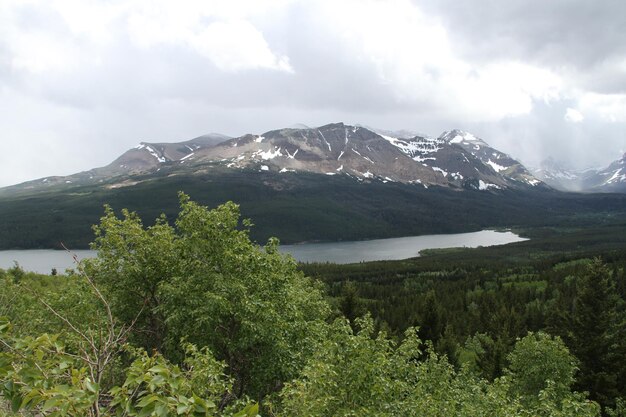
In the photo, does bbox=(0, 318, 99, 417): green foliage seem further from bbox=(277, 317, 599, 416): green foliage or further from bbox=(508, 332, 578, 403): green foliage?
bbox=(508, 332, 578, 403): green foliage

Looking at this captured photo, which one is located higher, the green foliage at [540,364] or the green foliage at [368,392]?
the green foliage at [368,392]

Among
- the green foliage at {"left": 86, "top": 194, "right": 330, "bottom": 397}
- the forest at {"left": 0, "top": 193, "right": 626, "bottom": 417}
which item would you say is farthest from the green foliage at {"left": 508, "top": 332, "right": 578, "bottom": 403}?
the green foliage at {"left": 86, "top": 194, "right": 330, "bottom": 397}

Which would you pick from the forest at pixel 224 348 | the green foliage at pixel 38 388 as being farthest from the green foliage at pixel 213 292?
the green foliage at pixel 38 388

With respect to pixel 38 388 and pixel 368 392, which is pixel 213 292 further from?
pixel 38 388

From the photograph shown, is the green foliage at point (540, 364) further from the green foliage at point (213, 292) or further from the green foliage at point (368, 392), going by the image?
the green foliage at point (213, 292)

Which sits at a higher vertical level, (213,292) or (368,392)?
(213,292)

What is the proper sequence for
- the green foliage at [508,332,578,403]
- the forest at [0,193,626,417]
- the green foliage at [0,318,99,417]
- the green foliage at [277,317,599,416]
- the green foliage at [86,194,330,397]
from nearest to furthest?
the green foliage at [0,318,99,417] → the forest at [0,193,626,417] → the green foliage at [277,317,599,416] → the green foliage at [86,194,330,397] → the green foliage at [508,332,578,403]

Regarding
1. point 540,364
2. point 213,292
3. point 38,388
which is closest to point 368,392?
point 213,292

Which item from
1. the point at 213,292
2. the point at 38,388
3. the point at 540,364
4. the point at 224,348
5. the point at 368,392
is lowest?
the point at 540,364

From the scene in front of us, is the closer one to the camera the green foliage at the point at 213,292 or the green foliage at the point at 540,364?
the green foliage at the point at 213,292

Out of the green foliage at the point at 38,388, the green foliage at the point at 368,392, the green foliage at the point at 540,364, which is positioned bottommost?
the green foliage at the point at 540,364

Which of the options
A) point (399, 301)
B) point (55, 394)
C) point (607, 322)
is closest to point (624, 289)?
point (399, 301)

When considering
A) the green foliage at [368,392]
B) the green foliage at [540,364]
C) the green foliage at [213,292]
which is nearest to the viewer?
the green foliage at [368,392]

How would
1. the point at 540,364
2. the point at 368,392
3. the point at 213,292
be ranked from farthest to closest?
the point at 540,364 < the point at 213,292 < the point at 368,392
